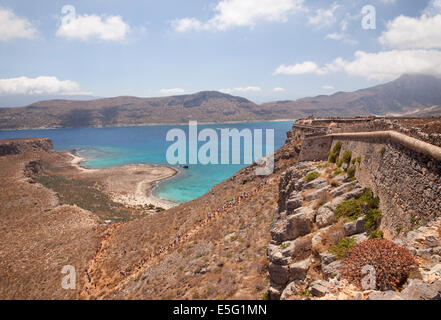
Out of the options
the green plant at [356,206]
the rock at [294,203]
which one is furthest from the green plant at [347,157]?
the green plant at [356,206]

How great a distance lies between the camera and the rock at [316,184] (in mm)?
17658

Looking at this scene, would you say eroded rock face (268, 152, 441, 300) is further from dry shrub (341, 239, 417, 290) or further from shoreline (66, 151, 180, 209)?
shoreline (66, 151, 180, 209)

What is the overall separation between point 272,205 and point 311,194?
381 inches

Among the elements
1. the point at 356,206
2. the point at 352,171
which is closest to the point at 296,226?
the point at 356,206

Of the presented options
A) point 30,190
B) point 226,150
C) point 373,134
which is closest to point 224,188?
point 373,134

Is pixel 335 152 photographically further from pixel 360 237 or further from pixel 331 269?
pixel 331 269

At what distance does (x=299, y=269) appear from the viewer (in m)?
11.6

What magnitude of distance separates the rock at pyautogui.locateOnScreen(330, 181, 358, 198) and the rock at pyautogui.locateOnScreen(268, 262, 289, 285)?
561 centimetres

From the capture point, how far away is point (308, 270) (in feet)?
37.3

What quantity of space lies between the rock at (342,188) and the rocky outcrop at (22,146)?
119789 mm

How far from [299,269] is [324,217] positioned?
3.41 meters

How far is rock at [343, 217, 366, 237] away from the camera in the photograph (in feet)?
38.0

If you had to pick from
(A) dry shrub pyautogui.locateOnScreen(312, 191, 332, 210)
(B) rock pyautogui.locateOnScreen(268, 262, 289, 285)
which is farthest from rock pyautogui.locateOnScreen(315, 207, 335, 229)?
(B) rock pyautogui.locateOnScreen(268, 262, 289, 285)
